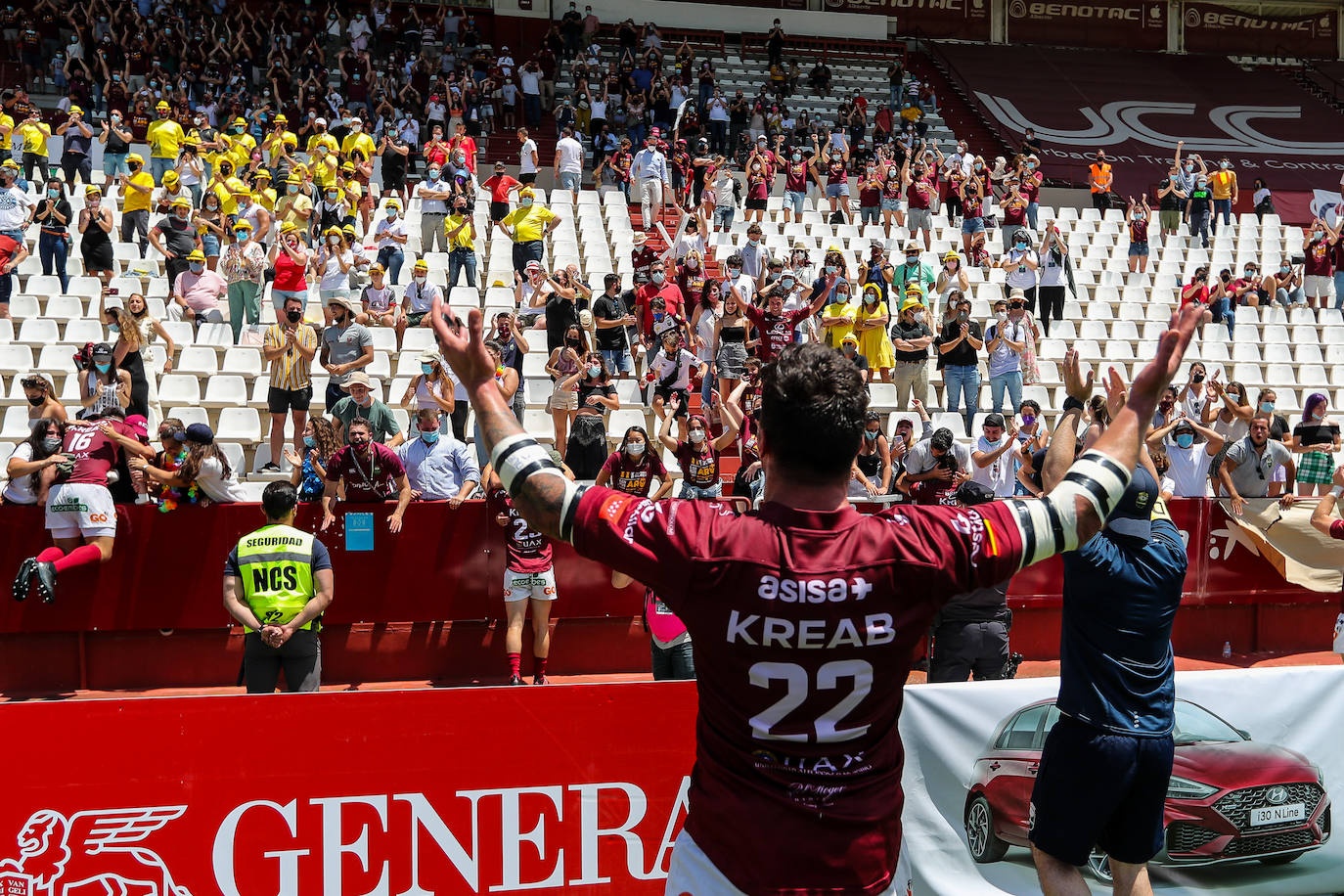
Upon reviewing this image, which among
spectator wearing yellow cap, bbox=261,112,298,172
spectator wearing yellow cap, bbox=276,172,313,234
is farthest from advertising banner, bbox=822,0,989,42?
spectator wearing yellow cap, bbox=276,172,313,234

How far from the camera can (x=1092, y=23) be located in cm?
3722

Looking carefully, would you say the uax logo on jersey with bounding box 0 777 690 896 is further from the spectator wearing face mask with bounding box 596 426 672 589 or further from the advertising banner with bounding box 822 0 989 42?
the advertising banner with bounding box 822 0 989 42

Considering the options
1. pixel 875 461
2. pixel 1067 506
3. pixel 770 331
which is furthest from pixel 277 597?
pixel 770 331

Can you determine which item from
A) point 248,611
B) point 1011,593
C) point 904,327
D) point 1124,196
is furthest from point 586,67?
point 248,611

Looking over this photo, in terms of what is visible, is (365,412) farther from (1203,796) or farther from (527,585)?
(1203,796)

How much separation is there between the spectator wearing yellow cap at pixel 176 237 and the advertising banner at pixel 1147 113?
68.2ft

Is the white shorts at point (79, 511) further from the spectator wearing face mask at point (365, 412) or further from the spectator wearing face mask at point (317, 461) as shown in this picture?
the spectator wearing face mask at point (365, 412)

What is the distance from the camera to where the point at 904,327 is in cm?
1460

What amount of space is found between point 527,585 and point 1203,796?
5605 millimetres

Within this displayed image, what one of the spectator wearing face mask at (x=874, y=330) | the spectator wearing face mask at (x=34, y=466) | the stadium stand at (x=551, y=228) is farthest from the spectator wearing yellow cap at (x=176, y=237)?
the spectator wearing face mask at (x=874, y=330)

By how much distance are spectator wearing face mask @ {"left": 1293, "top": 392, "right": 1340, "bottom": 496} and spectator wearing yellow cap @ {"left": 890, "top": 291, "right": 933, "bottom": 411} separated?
4.00 m

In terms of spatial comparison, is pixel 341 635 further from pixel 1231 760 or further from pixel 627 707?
pixel 1231 760

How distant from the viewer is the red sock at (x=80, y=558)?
9.70m

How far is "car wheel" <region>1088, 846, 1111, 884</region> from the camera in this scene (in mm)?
5445
